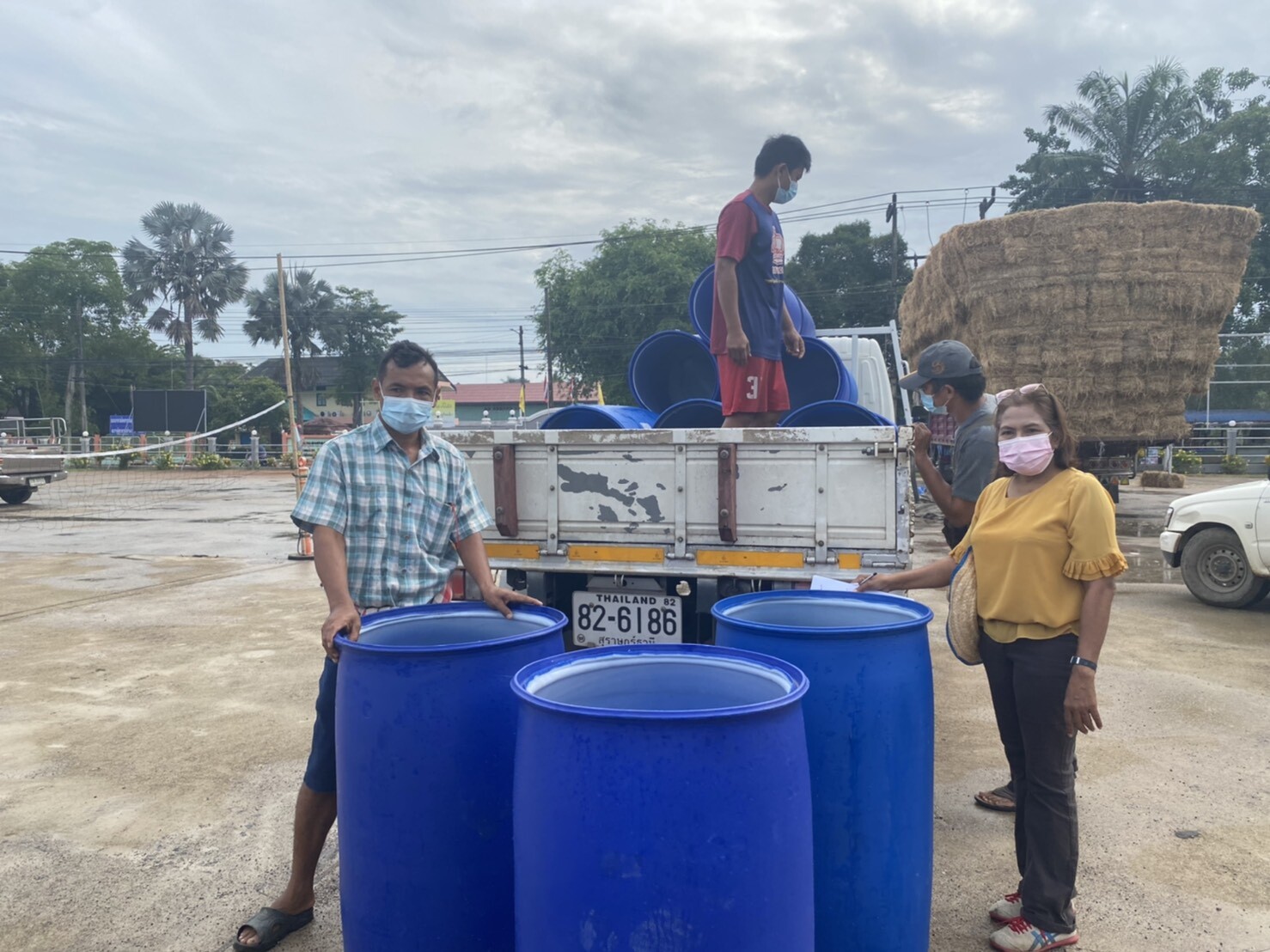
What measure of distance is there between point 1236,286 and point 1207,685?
8417 mm

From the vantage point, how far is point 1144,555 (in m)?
10.3

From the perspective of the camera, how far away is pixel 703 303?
5000 mm

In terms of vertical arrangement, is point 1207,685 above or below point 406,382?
below

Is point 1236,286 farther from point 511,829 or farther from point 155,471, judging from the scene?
point 155,471

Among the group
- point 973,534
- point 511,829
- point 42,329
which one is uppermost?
point 42,329

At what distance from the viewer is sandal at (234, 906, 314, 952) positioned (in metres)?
2.59

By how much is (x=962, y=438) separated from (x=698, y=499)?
1.10 meters

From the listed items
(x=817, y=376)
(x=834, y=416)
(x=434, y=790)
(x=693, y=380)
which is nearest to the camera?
(x=434, y=790)

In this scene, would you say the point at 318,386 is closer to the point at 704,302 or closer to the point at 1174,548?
the point at 1174,548

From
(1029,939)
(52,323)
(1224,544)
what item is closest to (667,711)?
(1029,939)

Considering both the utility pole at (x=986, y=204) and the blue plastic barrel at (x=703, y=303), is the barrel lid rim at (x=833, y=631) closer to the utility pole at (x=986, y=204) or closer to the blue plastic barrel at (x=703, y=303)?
the blue plastic barrel at (x=703, y=303)

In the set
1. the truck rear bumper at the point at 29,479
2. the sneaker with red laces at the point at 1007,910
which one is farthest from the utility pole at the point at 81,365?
the sneaker with red laces at the point at 1007,910

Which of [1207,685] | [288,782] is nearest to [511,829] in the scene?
[288,782]

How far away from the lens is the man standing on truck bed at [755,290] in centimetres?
414
